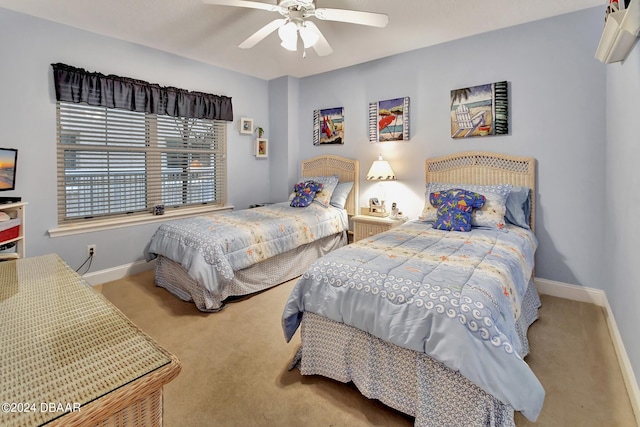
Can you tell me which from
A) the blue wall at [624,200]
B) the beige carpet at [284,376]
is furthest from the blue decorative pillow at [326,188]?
the blue wall at [624,200]

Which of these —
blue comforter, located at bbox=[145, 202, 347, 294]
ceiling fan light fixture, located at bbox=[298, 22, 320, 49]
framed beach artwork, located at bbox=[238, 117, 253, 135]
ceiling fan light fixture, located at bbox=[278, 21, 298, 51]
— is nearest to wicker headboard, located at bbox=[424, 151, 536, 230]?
blue comforter, located at bbox=[145, 202, 347, 294]

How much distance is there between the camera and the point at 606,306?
105 inches

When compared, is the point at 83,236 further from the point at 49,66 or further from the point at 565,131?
the point at 565,131

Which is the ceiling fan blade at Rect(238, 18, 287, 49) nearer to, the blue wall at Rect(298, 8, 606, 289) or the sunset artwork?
the blue wall at Rect(298, 8, 606, 289)

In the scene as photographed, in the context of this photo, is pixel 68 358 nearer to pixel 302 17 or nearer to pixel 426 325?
pixel 426 325

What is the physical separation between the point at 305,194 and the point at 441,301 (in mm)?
2792

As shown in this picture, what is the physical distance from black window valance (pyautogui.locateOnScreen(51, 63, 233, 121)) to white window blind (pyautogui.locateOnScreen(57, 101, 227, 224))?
0.13m

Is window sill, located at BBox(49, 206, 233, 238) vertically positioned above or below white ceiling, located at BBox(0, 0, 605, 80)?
below

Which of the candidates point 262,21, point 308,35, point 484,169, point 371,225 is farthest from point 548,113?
point 262,21

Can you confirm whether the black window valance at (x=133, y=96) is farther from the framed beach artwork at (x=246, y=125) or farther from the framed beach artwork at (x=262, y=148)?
the framed beach artwork at (x=262, y=148)

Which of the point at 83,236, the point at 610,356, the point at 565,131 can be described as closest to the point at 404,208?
the point at 565,131

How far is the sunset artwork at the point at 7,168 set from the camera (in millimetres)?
2398

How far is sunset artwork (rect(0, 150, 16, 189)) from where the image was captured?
2.40 metres

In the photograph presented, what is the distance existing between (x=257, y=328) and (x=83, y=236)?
2144mm
